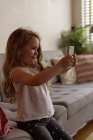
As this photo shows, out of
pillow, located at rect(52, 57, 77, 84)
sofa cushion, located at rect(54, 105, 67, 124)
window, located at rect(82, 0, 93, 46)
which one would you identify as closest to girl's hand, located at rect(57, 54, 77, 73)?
sofa cushion, located at rect(54, 105, 67, 124)

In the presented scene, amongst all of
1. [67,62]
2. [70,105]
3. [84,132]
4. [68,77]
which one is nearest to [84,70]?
[68,77]

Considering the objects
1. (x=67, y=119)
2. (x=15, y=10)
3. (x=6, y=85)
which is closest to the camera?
(x=6, y=85)

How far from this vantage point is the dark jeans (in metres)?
1.76

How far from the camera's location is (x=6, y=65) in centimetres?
185

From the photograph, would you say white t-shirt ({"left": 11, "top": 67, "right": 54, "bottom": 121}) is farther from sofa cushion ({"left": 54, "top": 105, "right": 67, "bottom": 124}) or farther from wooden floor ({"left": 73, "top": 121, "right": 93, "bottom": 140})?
wooden floor ({"left": 73, "top": 121, "right": 93, "bottom": 140})

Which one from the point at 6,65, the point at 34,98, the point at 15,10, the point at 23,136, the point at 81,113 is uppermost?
the point at 15,10

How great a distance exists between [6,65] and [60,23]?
9.71 ft

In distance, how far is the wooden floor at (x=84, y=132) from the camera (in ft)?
9.98

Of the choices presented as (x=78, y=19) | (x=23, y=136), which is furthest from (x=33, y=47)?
(x=78, y=19)

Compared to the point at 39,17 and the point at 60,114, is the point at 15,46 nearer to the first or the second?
the point at 60,114

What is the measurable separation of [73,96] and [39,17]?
66.4 inches

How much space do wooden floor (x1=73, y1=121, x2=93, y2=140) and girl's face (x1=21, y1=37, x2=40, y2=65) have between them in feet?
4.89

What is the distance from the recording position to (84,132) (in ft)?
10.5

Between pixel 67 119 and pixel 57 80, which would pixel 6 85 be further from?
pixel 57 80
